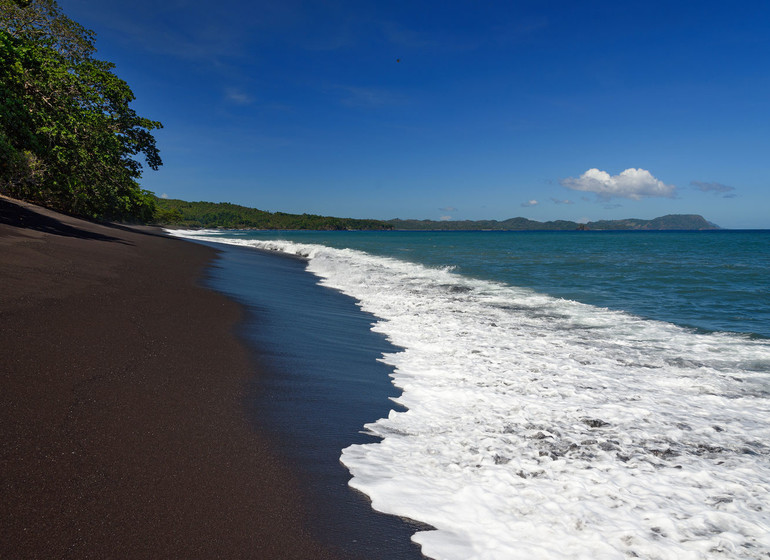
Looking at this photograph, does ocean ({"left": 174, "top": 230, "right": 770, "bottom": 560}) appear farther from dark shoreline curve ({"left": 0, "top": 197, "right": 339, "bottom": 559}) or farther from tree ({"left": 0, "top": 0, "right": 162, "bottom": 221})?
tree ({"left": 0, "top": 0, "right": 162, "bottom": 221})

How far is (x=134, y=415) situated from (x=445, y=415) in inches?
126

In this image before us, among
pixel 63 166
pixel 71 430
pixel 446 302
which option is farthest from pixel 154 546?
pixel 63 166

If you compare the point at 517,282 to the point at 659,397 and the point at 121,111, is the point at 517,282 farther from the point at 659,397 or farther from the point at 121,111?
the point at 121,111

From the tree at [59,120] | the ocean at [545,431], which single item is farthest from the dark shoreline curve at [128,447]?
the tree at [59,120]

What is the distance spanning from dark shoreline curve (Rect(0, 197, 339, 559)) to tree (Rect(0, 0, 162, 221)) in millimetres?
11919

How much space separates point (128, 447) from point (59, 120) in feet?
66.3

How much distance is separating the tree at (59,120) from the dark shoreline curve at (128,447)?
11919mm

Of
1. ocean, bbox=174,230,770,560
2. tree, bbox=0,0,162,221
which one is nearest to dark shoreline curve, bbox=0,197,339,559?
ocean, bbox=174,230,770,560

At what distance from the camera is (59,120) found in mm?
17734

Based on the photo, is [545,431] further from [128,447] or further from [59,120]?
[59,120]

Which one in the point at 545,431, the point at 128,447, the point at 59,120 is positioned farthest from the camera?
the point at 59,120

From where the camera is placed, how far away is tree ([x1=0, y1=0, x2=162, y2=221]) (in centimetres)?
1517

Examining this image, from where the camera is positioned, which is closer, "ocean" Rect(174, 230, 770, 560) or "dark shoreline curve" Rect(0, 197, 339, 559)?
"dark shoreline curve" Rect(0, 197, 339, 559)

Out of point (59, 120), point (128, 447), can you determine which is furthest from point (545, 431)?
point (59, 120)
